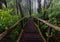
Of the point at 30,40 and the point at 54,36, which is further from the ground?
the point at 54,36

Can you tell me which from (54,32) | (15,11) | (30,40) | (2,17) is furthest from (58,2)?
(15,11)

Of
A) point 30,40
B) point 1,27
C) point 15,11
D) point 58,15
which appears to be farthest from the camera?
point 15,11

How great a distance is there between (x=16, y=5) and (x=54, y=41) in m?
11.6

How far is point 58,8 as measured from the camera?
266 inches

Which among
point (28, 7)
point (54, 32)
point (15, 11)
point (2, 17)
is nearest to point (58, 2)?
point (2, 17)

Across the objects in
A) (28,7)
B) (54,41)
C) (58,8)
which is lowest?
(28,7)

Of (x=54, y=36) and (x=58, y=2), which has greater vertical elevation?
(x=58, y=2)

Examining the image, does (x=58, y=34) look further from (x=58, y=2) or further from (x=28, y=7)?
(x=28, y=7)

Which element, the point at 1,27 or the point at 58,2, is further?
the point at 58,2

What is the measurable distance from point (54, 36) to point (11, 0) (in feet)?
38.9

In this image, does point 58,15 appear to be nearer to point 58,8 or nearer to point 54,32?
point 58,8

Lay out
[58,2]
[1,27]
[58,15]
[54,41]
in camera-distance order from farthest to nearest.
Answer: [58,2] < [58,15] < [1,27] < [54,41]

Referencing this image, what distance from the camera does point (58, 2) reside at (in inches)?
311

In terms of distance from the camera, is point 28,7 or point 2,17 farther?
point 28,7
